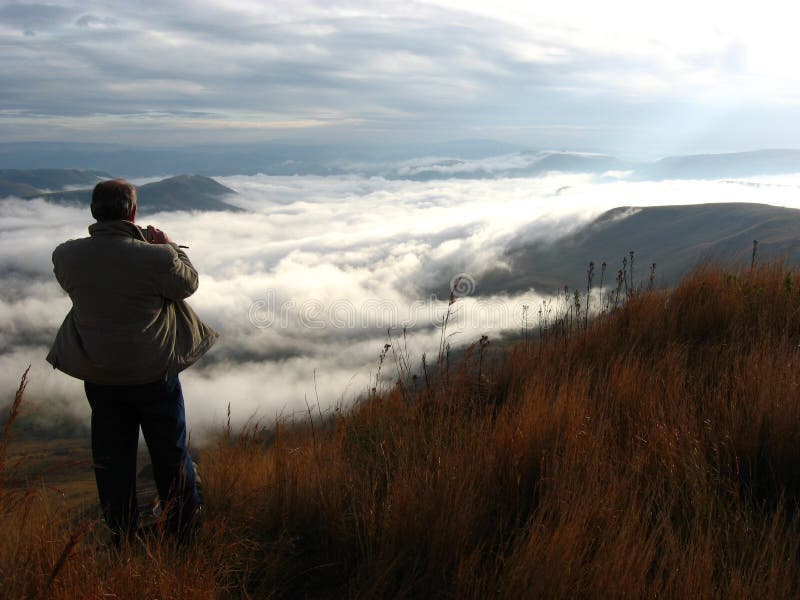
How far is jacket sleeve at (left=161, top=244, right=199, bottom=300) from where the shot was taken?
3.06m

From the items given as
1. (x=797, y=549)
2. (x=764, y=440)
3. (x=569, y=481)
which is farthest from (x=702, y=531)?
(x=764, y=440)

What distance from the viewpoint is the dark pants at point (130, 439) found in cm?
310

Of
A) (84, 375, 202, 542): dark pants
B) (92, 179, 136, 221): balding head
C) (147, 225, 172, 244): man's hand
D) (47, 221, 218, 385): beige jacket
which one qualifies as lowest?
(84, 375, 202, 542): dark pants

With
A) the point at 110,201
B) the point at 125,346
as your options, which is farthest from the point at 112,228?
the point at 125,346

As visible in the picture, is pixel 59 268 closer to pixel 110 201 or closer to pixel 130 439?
pixel 110 201

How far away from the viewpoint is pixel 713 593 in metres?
1.83

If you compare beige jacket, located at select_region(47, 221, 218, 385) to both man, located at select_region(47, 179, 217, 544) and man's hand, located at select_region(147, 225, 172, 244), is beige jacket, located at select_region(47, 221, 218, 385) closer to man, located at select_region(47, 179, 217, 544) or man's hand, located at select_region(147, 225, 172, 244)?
man, located at select_region(47, 179, 217, 544)

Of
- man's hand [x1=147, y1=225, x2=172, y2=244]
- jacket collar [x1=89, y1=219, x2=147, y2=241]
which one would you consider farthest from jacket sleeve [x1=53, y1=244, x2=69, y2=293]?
man's hand [x1=147, y1=225, x2=172, y2=244]

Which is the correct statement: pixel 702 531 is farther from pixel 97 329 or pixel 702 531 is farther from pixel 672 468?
pixel 97 329

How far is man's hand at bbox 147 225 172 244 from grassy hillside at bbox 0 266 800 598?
126 cm

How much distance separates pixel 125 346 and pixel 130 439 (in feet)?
1.99

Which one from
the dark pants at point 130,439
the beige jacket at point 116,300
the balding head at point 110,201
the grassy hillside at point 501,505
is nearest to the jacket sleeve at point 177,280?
the beige jacket at point 116,300

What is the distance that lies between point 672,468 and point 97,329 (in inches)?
111

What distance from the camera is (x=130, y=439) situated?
325 centimetres
